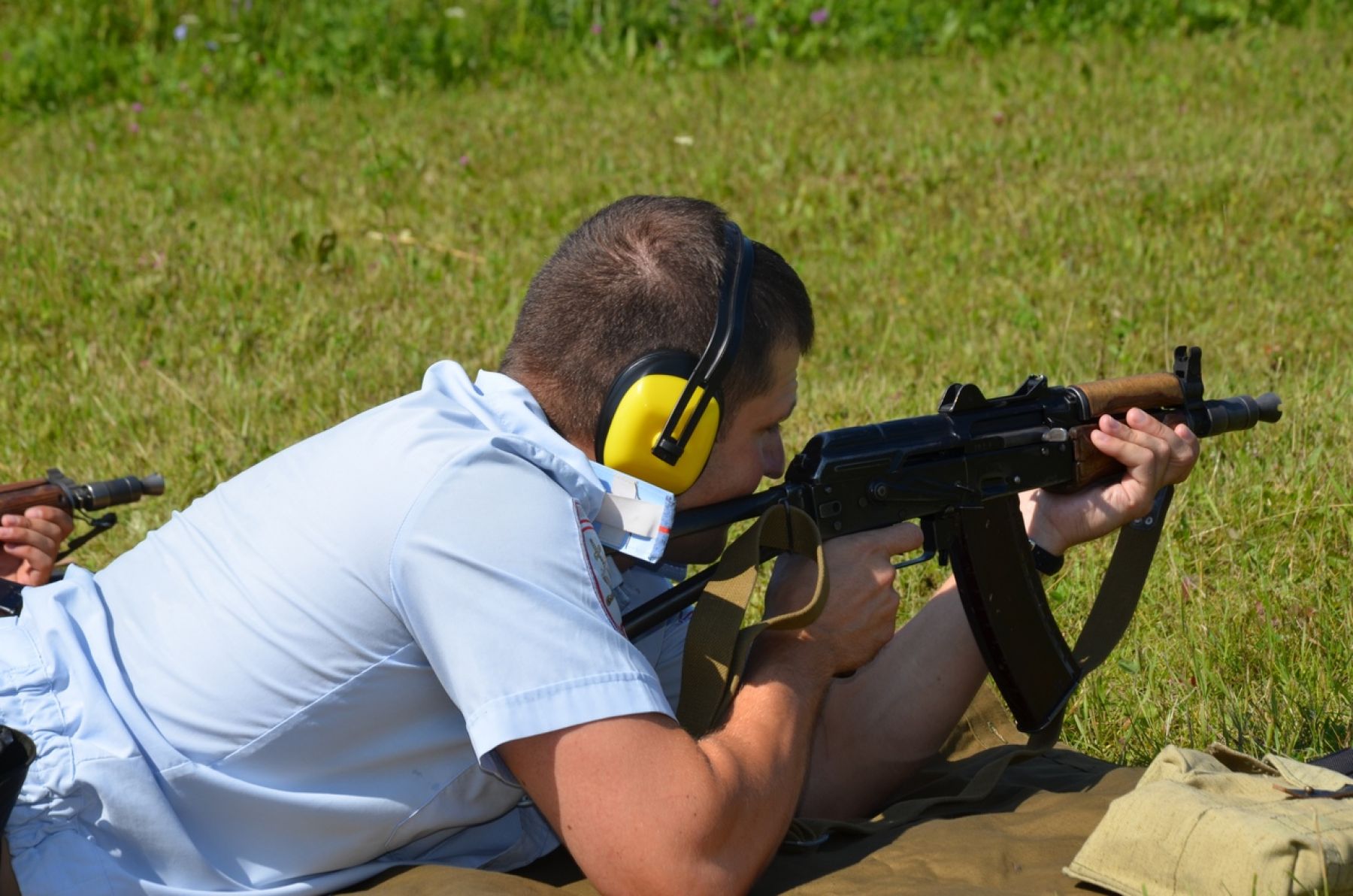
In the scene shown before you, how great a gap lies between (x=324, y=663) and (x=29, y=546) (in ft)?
6.60

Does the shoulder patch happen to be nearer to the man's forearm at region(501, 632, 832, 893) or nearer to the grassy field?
the man's forearm at region(501, 632, 832, 893)

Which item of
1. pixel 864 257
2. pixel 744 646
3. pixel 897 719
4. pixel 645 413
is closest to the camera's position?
pixel 645 413

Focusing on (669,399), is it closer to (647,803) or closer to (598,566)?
(598,566)

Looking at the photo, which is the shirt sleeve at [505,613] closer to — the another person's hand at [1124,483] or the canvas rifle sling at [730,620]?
the canvas rifle sling at [730,620]

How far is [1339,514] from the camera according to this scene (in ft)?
14.7

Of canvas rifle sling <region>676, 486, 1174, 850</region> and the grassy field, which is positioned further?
the grassy field

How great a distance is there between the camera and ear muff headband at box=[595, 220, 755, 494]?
2.56m

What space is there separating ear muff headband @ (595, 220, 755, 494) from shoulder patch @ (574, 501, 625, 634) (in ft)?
0.44

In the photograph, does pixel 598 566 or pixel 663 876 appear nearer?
pixel 663 876

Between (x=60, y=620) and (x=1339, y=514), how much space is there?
3.53 metres

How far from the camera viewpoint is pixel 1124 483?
10.9ft

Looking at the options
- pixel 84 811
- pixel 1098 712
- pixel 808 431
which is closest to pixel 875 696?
pixel 1098 712

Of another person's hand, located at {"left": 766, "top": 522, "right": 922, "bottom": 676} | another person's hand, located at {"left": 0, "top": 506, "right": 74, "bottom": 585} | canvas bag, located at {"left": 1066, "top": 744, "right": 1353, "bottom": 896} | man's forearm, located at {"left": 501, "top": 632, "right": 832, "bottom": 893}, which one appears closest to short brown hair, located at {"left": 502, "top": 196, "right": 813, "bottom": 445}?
another person's hand, located at {"left": 766, "top": 522, "right": 922, "bottom": 676}

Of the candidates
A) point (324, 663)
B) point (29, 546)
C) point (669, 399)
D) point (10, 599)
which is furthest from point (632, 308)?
point (29, 546)
